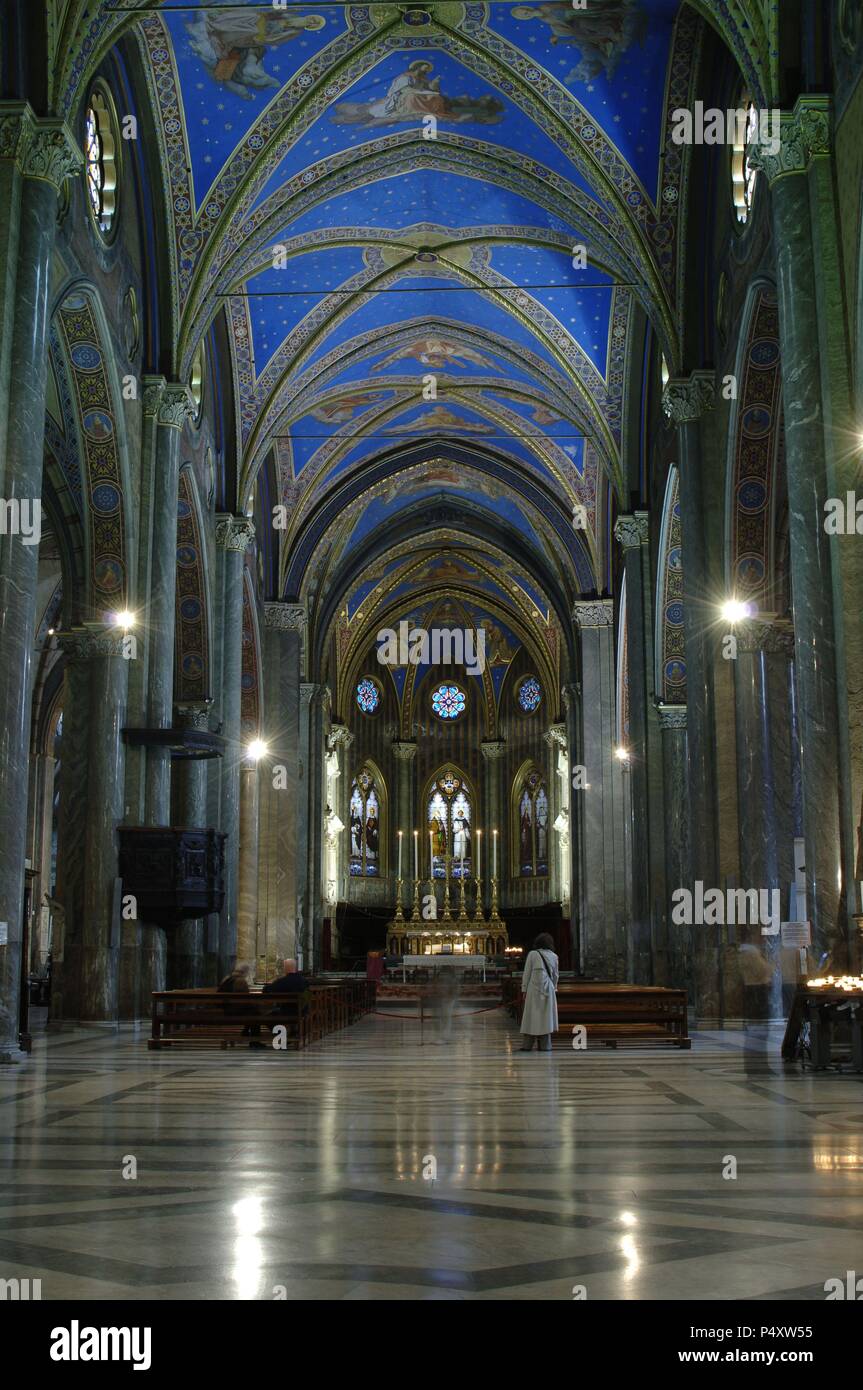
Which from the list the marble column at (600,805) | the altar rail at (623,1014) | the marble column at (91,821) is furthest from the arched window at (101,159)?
the marble column at (600,805)

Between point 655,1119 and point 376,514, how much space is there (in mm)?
29268

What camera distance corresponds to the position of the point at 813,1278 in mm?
3650

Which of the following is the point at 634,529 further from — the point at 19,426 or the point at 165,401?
the point at 19,426

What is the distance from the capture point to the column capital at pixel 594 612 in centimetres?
3189

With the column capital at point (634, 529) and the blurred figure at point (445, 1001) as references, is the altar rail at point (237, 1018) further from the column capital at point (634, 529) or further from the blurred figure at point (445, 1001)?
the column capital at point (634, 529)

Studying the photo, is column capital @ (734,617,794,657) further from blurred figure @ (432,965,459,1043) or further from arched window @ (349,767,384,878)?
arched window @ (349,767,384,878)

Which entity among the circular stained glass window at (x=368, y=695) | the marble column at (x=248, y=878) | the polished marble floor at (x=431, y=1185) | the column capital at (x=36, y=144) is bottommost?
the polished marble floor at (x=431, y=1185)

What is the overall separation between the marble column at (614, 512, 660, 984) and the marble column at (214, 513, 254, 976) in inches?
275

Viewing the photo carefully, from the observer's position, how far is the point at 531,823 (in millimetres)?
48188

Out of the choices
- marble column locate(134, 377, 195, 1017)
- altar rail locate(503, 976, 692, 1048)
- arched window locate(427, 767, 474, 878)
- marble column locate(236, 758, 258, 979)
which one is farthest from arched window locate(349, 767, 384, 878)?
altar rail locate(503, 976, 692, 1048)

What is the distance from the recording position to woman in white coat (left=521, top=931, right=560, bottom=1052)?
13.4 metres

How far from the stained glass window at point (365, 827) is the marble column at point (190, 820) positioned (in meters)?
24.5

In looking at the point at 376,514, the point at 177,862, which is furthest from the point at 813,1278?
the point at 376,514

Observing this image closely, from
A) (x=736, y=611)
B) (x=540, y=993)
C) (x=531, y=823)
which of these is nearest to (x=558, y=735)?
(x=531, y=823)
